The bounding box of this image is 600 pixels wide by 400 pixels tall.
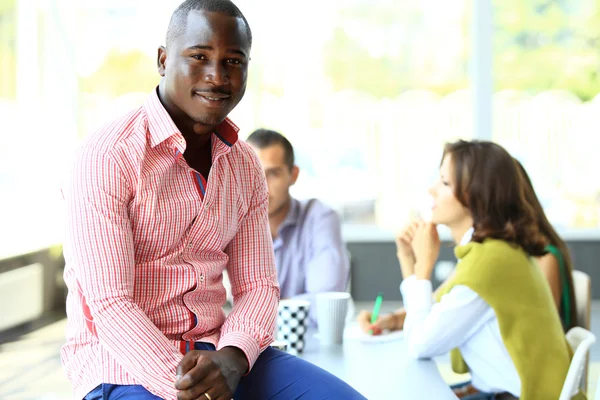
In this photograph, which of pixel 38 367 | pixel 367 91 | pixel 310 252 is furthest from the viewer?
pixel 367 91

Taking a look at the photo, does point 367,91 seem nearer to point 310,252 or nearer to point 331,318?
point 310,252

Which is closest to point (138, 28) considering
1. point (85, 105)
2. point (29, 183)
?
point (85, 105)

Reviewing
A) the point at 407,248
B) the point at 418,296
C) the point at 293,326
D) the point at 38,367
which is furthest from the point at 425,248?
the point at 38,367

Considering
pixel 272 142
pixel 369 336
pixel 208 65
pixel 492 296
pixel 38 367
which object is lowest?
pixel 38 367

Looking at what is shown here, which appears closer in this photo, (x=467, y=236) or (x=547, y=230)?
(x=467, y=236)

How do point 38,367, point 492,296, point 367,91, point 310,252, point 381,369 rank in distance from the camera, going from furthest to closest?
point 367,91 → point 38,367 → point 310,252 → point 492,296 → point 381,369

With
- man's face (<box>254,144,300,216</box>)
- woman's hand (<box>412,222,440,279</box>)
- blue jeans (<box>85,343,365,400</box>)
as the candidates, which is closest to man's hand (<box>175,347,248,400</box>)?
blue jeans (<box>85,343,365,400</box>)

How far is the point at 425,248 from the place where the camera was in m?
2.25

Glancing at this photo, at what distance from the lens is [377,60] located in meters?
5.20

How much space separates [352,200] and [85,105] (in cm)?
193

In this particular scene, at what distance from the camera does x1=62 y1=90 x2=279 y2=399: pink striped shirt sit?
1254mm

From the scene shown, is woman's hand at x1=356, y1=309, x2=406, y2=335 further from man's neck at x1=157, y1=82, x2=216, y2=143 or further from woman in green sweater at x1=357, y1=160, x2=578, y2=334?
man's neck at x1=157, y1=82, x2=216, y2=143

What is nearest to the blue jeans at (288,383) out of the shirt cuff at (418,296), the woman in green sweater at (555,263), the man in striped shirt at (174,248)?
the man in striped shirt at (174,248)

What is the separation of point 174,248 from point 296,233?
1.40 m
